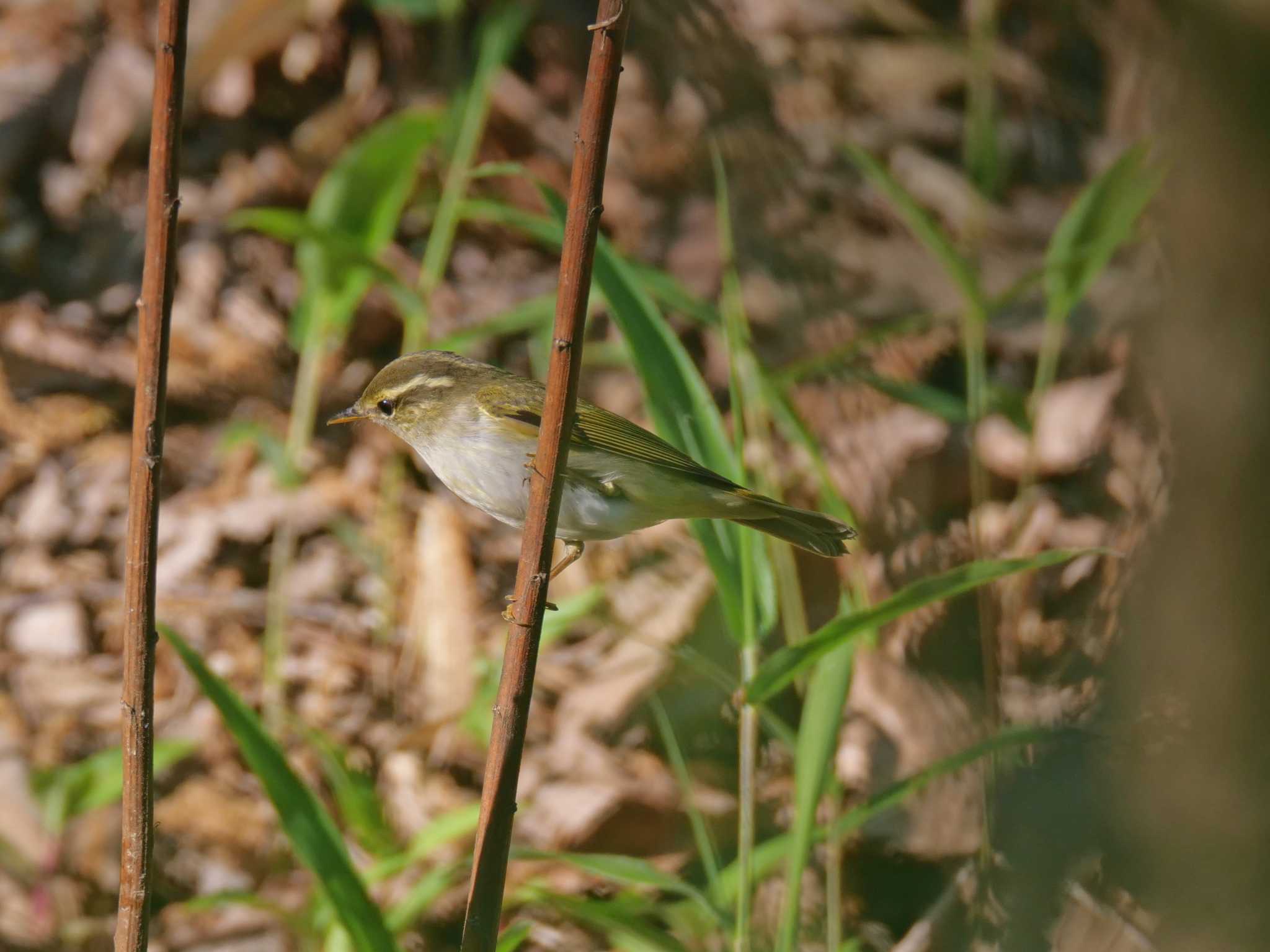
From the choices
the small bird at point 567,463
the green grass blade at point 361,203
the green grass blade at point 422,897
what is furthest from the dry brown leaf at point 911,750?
the green grass blade at point 361,203

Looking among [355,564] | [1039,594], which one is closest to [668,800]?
[1039,594]

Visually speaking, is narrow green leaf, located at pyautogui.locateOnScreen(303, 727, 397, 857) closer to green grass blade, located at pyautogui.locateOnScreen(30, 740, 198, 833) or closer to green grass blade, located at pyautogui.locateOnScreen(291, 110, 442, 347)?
green grass blade, located at pyautogui.locateOnScreen(30, 740, 198, 833)

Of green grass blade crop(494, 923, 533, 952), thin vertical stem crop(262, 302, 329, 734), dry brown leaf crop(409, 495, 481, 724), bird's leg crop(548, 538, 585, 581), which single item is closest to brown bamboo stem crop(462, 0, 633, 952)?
green grass blade crop(494, 923, 533, 952)

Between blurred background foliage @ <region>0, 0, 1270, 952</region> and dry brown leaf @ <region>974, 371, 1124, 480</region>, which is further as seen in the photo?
dry brown leaf @ <region>974, 371, 1124, 480</region>

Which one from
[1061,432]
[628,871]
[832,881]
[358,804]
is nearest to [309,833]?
[628,871]

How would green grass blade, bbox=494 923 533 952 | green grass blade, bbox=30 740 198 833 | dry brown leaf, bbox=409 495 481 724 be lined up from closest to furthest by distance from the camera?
green grass blade, bbox=494 923 533 952 → green grass blade, bbox=30 740 198 833 → dry brown leaf, bbox=409 495 481 724

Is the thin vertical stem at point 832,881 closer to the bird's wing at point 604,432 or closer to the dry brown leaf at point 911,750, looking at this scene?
the dry brown leaf at point 911,750

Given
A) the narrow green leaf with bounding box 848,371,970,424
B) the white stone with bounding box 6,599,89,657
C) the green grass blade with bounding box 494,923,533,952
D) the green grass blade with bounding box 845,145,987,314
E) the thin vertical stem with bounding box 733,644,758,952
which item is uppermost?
the green grass blade with bounding box 845,145,987,314
